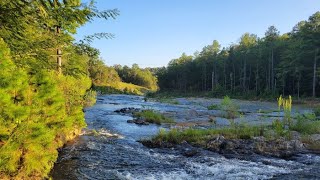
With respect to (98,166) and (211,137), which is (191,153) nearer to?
(211,137)

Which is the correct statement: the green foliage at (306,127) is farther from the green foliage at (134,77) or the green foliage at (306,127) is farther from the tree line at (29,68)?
the green foliage at (134,77)

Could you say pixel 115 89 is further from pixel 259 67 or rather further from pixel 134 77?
pixel 134 77

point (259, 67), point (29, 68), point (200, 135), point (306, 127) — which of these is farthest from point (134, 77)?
point (29, 68)

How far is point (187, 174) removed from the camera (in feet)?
32.6

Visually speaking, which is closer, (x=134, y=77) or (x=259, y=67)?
(x=259, y=67)

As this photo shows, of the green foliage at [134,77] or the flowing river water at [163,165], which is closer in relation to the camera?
the flowing river water at [163,165]

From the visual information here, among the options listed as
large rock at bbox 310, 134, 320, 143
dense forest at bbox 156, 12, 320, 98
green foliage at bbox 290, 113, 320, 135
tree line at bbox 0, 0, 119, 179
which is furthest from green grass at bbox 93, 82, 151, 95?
tree line at bbox 0, 0, 119, 179

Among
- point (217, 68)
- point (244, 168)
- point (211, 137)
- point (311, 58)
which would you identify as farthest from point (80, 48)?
point (217, 68)

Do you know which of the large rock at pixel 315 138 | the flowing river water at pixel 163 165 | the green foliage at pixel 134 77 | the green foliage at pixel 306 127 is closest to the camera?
the flowing river water at pixel 163 165

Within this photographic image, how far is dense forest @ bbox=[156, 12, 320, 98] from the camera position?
186 feet

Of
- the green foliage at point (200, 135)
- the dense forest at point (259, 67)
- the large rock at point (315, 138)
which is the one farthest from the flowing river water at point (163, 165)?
the dense forest at point (259, 67)

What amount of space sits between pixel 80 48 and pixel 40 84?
205 centimetres

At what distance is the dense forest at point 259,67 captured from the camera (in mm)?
56812

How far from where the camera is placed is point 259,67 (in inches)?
2997
